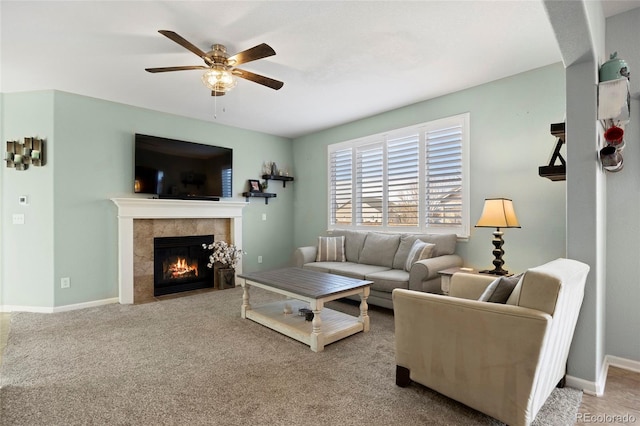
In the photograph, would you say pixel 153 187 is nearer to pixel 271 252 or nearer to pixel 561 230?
pixel 271 252

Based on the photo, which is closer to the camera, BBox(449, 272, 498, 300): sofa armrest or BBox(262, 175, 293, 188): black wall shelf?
BBox(449, 272, 498, 300): sofa armrest

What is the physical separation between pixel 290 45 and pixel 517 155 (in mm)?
2610

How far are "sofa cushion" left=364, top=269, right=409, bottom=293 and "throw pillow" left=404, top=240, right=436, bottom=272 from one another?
0.13 meters

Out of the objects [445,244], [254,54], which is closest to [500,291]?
[445,244]

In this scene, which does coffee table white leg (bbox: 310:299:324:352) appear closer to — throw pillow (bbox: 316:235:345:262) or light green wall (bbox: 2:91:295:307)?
throw pillow (bbox: 316:235:345:262)

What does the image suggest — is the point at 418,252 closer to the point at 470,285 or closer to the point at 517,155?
the point at 470,285

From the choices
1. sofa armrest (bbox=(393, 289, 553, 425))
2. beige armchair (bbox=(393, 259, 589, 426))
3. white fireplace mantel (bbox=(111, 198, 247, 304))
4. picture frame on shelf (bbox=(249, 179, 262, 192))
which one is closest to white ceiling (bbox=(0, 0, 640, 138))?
white fireplace mantel (bbox=(111, 198, 247, 304))

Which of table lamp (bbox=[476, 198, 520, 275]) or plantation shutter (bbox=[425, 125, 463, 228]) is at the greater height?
plantation shutter (bbox=[425, 125, 463, 228])

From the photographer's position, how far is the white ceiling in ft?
7.70

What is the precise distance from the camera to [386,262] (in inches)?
167

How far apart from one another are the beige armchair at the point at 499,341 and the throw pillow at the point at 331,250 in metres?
2.71

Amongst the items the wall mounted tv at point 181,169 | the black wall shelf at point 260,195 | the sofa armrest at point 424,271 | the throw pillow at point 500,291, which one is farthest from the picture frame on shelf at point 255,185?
the throw pillow at point 500,291

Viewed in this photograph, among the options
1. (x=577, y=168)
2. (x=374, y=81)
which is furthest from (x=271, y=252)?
(x=577, y=168)

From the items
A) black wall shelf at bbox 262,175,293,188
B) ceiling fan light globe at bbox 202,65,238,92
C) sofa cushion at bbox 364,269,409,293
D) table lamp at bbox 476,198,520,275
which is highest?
ceiling fan light globe at bbox 202,65,238,92
